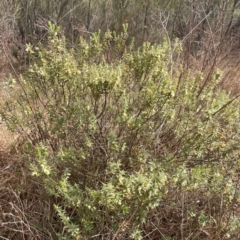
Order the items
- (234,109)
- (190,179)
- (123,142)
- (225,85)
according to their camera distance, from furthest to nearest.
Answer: (225,85)
(234,109)
(123,142)
(190,179)

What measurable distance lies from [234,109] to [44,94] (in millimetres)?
1356

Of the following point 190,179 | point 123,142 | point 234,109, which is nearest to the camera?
point 190,179

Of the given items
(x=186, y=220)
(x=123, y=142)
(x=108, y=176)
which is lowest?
(x=186, y=220)

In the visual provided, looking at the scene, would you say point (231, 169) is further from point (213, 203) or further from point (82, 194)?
point (82, 194)

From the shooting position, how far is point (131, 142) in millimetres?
2250

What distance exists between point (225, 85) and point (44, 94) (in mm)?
2950

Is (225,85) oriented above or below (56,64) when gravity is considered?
below

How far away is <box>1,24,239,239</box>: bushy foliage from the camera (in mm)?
2014

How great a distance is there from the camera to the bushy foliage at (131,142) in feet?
6.61

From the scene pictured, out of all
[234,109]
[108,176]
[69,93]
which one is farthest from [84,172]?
[234,109]

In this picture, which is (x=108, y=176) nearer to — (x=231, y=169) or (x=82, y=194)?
(x=82, y=194)

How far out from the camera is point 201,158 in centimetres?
231

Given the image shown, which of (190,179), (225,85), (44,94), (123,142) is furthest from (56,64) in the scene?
(225,85)

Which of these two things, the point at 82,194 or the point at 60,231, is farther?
the point at 60,231
